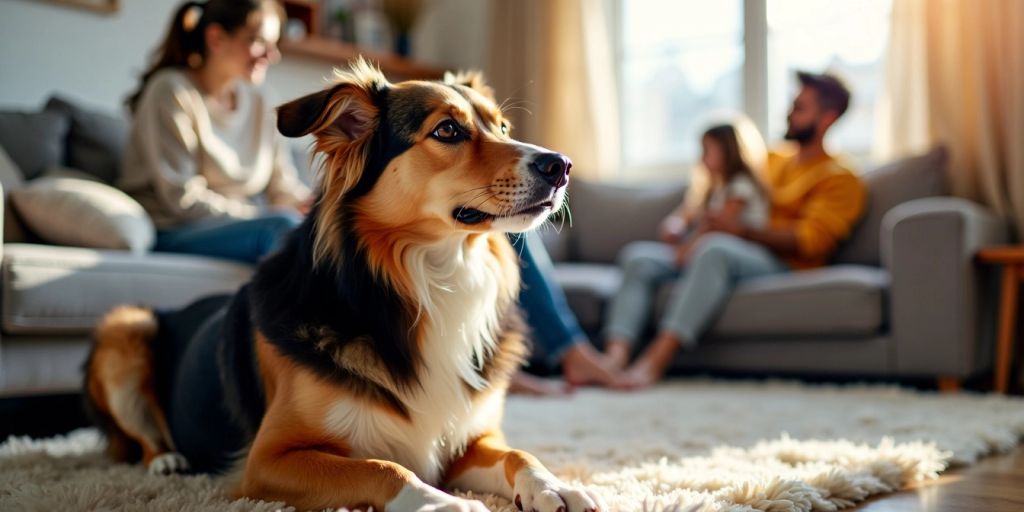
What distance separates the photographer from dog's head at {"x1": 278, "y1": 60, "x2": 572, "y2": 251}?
1.43 m

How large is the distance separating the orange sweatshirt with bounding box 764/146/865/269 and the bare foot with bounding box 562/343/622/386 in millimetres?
1062

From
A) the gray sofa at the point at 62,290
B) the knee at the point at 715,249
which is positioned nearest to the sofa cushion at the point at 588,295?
the knee at the point at 715,249

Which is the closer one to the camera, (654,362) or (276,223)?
(276,223)

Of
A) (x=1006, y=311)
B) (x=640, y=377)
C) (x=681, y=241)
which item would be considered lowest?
(x=640, y=377)

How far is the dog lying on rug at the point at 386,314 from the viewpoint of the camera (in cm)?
134

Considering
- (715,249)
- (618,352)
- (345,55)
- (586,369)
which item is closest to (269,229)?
(586,369)

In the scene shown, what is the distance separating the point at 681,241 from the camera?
3.90 m

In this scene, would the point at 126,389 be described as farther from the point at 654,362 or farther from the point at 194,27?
the point at 654,362

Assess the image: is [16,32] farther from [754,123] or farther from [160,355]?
[754,123]

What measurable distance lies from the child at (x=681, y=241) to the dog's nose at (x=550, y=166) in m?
2.05

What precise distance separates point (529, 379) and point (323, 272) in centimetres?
180

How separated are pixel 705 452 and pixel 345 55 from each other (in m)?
3.79

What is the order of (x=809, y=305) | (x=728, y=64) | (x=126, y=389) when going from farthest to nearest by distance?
1. (x=728, y=64)
2. (x=809, y=305)
3. (x=126, y=389)

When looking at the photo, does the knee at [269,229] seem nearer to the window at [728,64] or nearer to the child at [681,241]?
the child at [681,241]
